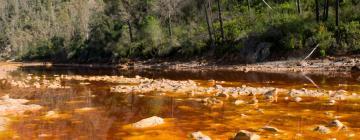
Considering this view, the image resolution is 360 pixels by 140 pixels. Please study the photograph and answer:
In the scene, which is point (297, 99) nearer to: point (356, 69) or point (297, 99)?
point (297, 99)

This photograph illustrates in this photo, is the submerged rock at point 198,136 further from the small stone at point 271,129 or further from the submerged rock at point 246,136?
the small stone at point 271,129

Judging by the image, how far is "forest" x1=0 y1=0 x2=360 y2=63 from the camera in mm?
40219

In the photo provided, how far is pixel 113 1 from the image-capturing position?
7488 centimetres

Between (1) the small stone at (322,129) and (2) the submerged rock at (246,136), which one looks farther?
(1) the small stone at (322,129)

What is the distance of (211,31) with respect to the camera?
5625cm

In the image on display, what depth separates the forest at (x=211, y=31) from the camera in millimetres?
40219

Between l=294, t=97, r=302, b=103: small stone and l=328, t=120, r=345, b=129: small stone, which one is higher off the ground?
l=294, t=97, r=302, b=103: small stone

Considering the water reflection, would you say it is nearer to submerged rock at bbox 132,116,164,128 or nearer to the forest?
submerged rock at bbox 132,116,164,128

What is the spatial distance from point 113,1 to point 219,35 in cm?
2710

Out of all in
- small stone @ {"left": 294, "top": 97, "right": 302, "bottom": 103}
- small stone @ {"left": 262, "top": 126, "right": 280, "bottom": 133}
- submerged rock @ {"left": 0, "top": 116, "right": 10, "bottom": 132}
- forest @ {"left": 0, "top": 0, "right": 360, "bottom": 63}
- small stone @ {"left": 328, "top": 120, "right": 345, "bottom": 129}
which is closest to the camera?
small stone @ {"left": 262, "top": 126, "right": 280, "bottom": 133}

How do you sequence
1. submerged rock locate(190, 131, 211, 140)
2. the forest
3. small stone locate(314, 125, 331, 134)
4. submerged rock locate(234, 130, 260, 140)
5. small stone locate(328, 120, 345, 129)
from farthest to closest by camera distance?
the forest, small stone locate(328, 120, 345, 129), small stone locate(314, 125, 331, 134), submerged rock locate(190, 131, 211, 140), submerged rock locate(234, 130, 260, 140)

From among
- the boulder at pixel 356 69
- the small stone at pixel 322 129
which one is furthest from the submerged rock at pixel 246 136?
the boulder at pixel 356 69

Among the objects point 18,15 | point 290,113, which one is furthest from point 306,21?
point 18,15

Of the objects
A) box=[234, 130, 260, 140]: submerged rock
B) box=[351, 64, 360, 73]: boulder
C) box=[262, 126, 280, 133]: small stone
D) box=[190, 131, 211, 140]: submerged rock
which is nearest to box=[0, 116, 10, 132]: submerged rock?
box=[190, 131, 211, 140]: submerged rock
